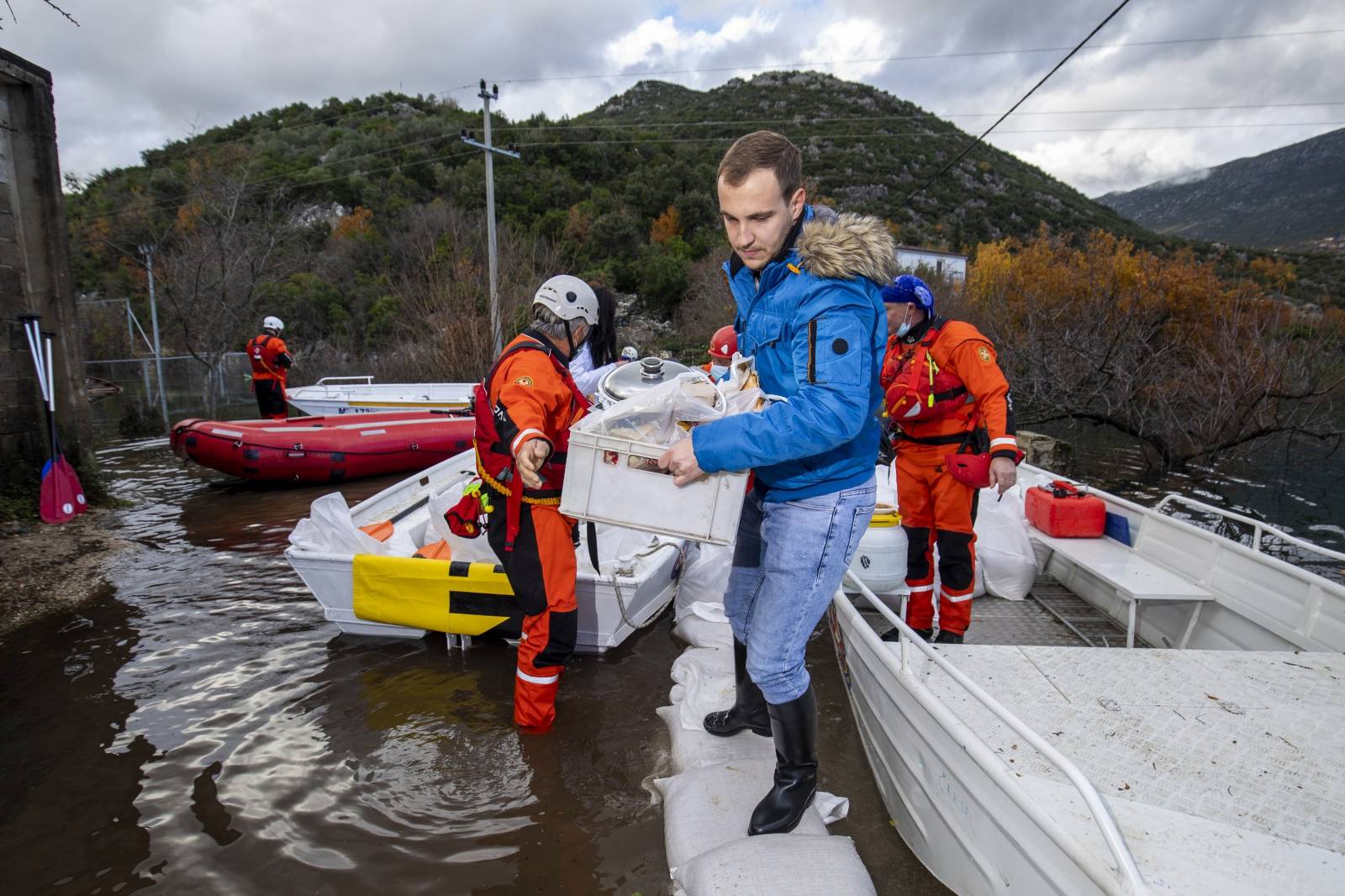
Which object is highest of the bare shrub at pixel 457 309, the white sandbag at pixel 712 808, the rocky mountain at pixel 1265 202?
the rocky mountain at pixel 1265 202

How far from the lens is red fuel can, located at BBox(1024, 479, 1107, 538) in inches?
180

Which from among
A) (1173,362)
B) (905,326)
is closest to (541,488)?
(905,326)

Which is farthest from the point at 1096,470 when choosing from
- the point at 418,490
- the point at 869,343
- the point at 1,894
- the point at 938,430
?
the point at 1,894

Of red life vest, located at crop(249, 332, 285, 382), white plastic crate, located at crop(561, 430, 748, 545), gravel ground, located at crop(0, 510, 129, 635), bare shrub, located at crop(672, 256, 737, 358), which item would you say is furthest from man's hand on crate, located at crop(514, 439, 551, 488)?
bare shrub, located at crop(672, 256, 737, 358)

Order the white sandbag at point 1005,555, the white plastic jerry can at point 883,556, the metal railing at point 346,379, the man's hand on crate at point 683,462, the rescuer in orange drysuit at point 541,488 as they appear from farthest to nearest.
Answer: the metal railing at point 346,379
the white sandbag at point 1005,555
the white plastic jerry can at point 883,556
the rescuer in orange drysuit at point 541,488
the man's hand on crate at point 683,462

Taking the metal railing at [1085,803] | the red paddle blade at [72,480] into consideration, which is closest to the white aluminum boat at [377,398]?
the red paddle blade at [72,480]

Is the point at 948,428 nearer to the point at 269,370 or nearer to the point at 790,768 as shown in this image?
the point at 790,768

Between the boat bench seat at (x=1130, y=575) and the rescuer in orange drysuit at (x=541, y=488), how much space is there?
2905 millimetres

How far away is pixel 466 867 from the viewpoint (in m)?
2.54

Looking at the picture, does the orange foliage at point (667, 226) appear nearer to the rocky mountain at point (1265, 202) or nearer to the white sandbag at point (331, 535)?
the white sandbag at point (331, 535)

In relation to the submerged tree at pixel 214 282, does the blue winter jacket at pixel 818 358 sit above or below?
below

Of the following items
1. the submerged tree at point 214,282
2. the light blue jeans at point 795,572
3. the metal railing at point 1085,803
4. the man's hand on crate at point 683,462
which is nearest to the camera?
the metal railing at point 1085,803

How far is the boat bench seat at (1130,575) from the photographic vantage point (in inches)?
142

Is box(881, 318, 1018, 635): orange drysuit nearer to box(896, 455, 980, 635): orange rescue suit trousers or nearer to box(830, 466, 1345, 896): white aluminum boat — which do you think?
box(896, 455, 980, 635): orange rescue suit trousers
